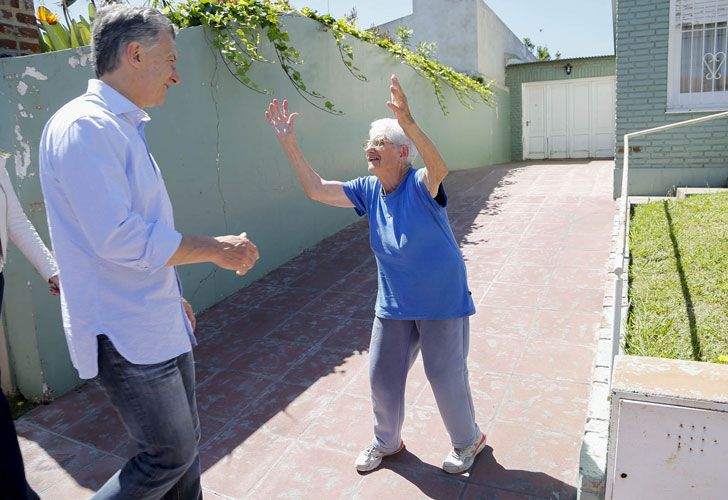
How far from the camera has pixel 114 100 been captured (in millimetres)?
1649

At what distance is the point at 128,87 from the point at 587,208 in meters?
6.83

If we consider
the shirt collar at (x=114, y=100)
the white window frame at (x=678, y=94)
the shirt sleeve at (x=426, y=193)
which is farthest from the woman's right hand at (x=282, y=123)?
the white window frame at (x=678, y=94)

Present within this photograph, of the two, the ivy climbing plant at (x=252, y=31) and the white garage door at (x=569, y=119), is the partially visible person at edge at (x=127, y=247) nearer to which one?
the ivy climbing plant at (x=252, y=31)

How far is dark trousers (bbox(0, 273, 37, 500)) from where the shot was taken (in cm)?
214

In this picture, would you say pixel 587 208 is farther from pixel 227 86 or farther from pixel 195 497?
pixel 195 497

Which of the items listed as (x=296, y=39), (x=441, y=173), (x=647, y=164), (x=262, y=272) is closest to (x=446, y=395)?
(x=441, y=173)

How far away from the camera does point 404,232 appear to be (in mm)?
2404

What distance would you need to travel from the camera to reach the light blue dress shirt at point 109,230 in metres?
1.51

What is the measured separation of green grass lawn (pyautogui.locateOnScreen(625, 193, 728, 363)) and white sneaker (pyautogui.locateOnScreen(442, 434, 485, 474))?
57.0 inches

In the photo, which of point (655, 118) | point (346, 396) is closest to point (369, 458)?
point (346, 396)

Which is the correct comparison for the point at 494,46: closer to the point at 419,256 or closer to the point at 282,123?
the point at 282,123

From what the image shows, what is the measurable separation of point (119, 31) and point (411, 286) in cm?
144

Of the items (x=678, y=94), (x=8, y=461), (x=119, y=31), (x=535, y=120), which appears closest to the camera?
(x=119, y=31)

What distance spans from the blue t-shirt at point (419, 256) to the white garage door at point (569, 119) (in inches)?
572
